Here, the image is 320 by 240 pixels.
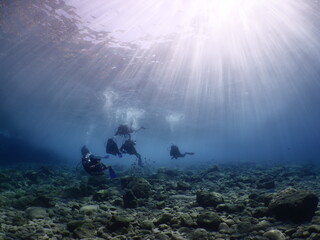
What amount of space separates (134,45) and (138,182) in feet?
43.0

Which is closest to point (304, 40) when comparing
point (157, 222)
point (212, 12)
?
point (212, 12)

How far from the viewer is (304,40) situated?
2133 centimetres

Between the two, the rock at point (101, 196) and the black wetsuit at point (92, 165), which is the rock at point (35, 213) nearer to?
the black wetsuit at point (92, 165)

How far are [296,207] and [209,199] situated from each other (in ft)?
8.22

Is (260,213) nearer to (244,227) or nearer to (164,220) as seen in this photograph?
(244,227)

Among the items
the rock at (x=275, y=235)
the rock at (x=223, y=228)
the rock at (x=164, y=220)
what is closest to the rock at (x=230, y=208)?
the rock at (x=223, y=228)

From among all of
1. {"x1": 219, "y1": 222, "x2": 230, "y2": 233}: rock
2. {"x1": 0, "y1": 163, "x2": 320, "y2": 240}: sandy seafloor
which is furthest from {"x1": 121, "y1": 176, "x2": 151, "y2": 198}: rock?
{"x1": 219, "y1": 222, "x2": 230, "y2": 233}: rock

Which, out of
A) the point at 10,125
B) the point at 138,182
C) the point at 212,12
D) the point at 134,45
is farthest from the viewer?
the point at 10,125

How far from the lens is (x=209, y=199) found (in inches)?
280

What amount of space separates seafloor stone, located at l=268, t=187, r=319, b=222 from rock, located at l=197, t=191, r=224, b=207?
1695 mm

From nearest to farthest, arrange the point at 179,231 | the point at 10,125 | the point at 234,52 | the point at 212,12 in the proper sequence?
the point at 179,231 → the point at 212,12 → the point at 234,52 → the point at 10,125

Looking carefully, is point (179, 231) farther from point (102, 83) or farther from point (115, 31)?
point (102, 83)

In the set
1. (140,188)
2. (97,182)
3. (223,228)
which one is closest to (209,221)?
(223,228)

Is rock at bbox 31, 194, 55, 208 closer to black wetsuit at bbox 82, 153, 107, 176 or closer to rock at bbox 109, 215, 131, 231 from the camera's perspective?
black wetsuit at bbox 82, 153, 107, 176
